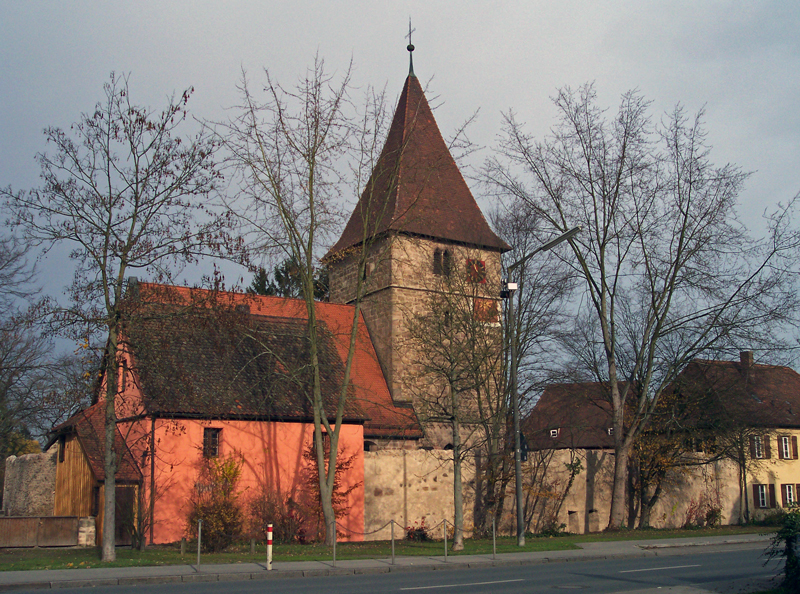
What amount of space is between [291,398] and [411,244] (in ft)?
31.1

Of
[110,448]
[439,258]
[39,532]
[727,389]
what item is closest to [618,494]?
[727,389]

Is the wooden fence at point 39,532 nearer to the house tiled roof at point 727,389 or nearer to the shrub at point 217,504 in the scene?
the shrub at point 217,504

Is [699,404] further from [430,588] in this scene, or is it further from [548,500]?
[430,588]

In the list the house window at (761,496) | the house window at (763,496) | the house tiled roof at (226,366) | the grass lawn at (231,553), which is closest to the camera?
the grass lawn at (231,553)

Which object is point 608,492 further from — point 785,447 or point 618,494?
point 785,447

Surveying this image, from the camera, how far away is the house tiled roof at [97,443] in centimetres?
2217

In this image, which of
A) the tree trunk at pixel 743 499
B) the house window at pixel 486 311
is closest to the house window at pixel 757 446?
the tree trunk at pixel 743 499

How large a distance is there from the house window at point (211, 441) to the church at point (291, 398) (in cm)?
3

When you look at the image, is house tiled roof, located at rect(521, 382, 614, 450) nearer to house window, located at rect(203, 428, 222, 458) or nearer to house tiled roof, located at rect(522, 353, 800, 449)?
house tiled roof, located at rect(522, 353, 800, 449)

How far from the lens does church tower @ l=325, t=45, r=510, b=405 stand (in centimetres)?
3080

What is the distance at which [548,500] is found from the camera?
2819cm

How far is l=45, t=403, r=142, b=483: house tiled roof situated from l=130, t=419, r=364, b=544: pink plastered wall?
15.1 inches

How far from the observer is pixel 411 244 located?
31969mm

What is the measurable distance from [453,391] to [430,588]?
842 centimetres
